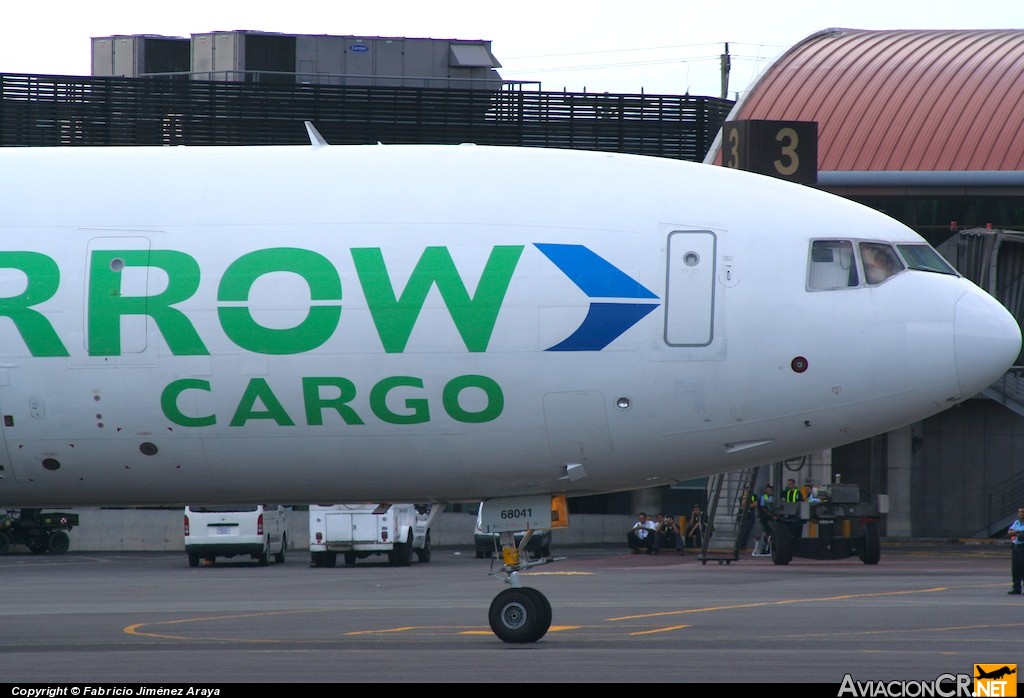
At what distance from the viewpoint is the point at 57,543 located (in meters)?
49.0

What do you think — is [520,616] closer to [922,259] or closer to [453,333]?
[453,333]

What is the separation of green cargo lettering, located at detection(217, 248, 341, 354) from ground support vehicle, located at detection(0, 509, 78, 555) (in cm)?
3504

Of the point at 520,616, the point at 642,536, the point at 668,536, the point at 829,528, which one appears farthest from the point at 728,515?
the point at 520,616

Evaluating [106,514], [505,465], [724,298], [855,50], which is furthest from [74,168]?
[855,50]

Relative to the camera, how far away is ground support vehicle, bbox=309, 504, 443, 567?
39000 millimetres

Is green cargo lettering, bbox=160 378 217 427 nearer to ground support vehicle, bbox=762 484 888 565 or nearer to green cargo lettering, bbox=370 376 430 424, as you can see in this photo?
green cargo lettering, bbox=370 376 430 424

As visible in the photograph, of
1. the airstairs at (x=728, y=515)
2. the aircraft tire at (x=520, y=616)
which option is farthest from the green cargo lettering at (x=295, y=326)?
the airstairs at (x=728, y=515)

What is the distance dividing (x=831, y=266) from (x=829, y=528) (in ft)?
81.3

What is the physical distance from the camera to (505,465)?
15414 mm

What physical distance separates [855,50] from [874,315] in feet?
146

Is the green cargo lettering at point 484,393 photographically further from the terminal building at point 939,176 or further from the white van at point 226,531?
the terminal building at point 939,176

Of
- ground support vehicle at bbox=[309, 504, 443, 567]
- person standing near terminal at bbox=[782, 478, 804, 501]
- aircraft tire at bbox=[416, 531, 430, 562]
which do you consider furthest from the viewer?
aircraft tire at bbox=[416, 531, 430, 562]

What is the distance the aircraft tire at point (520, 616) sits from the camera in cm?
1628

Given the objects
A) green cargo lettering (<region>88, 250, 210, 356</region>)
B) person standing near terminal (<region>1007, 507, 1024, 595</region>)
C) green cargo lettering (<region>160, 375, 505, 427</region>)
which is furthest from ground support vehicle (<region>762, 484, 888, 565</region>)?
green cargo lettering (<region>88, 250, 210, 356</region>)
